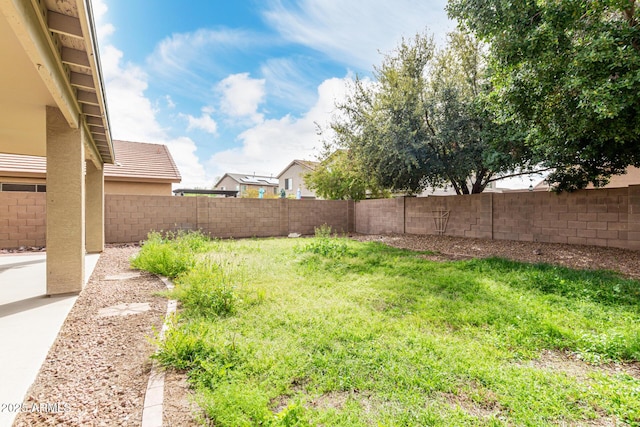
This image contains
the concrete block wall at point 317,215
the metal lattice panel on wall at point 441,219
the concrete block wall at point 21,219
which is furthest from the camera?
the concrete block wall at point 317,215

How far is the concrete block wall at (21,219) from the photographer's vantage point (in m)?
8.39

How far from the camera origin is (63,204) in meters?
4.18

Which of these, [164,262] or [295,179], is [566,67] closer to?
[164,262]

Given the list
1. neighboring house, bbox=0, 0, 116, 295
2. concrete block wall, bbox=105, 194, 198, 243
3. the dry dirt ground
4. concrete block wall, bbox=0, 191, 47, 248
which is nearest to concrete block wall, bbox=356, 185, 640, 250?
the dry dirt ground

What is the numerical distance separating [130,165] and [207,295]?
12.7m

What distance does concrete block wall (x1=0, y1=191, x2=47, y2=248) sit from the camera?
839 cm

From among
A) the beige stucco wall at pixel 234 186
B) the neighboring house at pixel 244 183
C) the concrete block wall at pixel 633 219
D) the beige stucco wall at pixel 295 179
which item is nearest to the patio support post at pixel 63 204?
the concrete block wall at pixel 633 219

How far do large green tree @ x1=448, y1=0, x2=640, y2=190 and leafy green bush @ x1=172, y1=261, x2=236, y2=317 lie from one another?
5.59 meters

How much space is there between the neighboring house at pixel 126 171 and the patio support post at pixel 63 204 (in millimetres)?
7244

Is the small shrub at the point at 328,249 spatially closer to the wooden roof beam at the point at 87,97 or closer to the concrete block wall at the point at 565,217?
the wooden roof beam at the point at 87,97

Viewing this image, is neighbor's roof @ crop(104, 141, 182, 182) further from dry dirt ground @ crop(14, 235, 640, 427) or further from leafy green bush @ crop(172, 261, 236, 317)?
leafy green bush @ crop(172, 261, 236, 317)

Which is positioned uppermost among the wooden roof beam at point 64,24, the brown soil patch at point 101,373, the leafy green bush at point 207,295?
the wooden roof beam at point 64,24

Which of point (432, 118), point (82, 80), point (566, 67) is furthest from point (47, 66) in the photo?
point (432, 118)

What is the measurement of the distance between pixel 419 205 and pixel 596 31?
717cm
